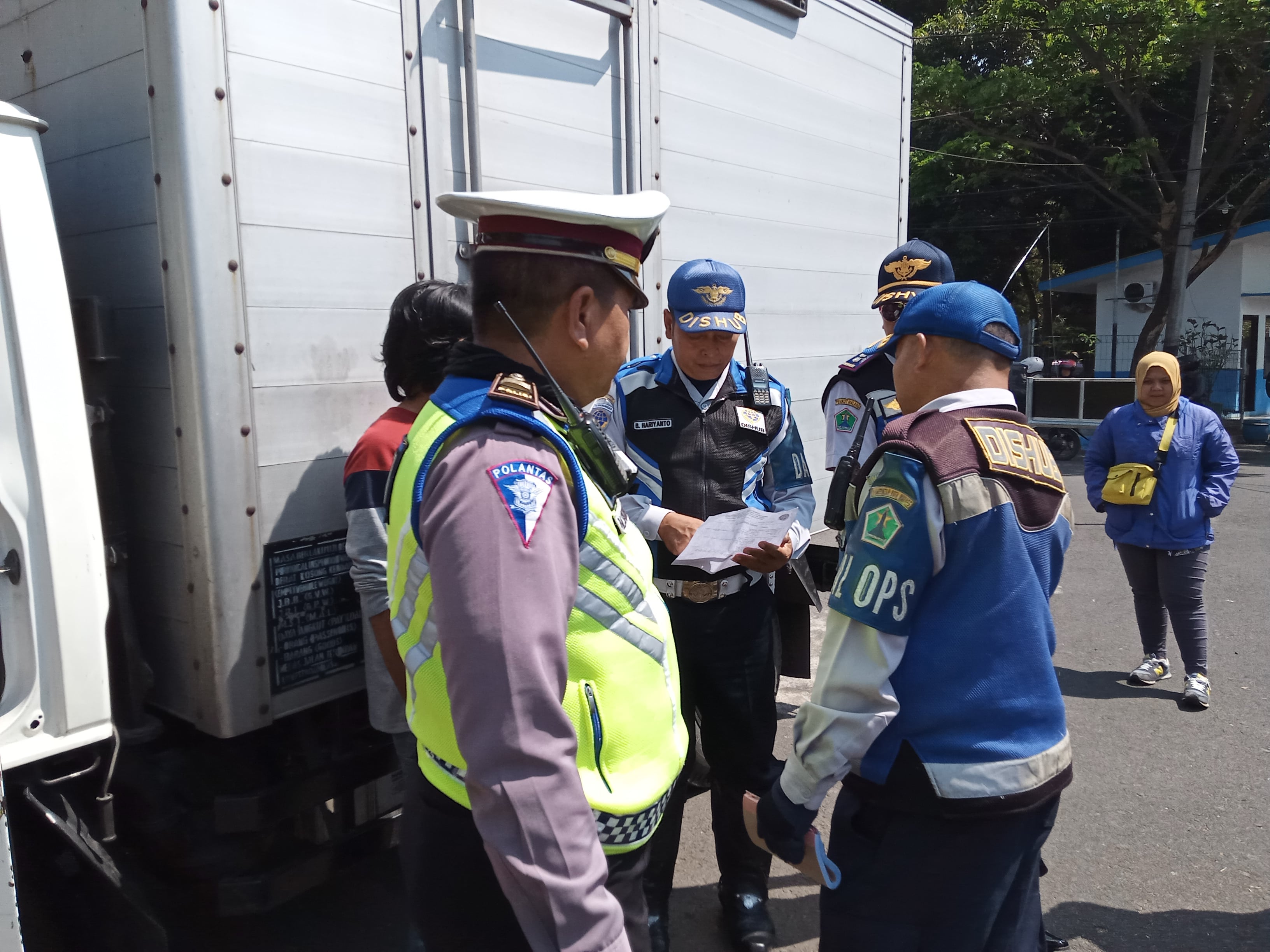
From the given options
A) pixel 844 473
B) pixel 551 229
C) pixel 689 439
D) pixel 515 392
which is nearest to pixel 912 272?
pixel 844 473

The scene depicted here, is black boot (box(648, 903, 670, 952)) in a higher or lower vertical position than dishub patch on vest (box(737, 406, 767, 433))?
lower

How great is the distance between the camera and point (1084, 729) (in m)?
4.78

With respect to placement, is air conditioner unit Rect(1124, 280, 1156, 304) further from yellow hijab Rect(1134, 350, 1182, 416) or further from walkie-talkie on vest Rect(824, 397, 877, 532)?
walkie-talkie on vest Rect(824, 397, 877, 532)

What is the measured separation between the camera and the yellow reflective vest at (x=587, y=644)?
1354 mm

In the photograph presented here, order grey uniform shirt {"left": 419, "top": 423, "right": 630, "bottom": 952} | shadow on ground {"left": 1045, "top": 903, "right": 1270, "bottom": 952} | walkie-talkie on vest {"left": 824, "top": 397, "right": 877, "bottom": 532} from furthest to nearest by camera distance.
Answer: walkie-talkie on vest {"left": 824, "top": 397, "right": 877, "bottom": 532} < shadow on ground {"left": 1045, "top": 903, "right": 1270, "bottom": 952} < grey uniform shirt {"left": 419, "top": 423, "right": 630, "bottom": 952}

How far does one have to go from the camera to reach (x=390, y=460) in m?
2.36

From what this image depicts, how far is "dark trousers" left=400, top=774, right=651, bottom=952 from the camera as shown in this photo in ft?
4.78

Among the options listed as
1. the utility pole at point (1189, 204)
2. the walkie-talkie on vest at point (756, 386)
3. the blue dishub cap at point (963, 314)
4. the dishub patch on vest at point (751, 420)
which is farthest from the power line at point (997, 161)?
the blue dishub cap at point (963, 314)

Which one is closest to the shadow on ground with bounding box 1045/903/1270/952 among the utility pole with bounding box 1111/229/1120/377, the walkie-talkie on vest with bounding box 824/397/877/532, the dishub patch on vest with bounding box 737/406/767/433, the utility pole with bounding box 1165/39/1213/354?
the walkie-talkie on vest with bounding box 824/397/877/532

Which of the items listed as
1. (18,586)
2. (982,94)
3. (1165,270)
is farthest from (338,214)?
(1165,270)

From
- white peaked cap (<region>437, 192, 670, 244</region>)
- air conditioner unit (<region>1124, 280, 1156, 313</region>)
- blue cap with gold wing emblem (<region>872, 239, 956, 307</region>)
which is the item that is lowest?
white peaked cap (<region>437, 192, 670, 244</region>)

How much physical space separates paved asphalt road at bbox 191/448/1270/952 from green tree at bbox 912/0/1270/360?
50.3ft

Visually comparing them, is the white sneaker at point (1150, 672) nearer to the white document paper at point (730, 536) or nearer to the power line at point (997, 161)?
the white document paper at point (730, 536)

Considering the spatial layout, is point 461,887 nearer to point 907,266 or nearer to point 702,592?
point 702,592
